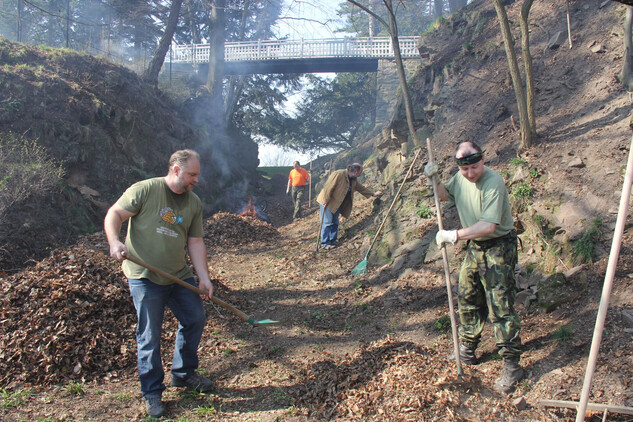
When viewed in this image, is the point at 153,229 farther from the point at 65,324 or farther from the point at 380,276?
the point at 380,276

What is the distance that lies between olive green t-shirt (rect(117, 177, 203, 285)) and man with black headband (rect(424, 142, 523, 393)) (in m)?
2.32

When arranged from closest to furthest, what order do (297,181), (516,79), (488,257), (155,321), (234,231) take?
1. (155,321)
2. (488,257)
3. (516,79)
4. (234,231)
5. (297,181)

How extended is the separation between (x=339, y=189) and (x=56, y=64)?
995cm

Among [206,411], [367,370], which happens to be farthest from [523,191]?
[206,411]

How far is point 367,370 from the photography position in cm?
425

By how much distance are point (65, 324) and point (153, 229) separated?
1.73 meters

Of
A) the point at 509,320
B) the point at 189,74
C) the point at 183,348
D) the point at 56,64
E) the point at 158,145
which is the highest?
the point at 189,74

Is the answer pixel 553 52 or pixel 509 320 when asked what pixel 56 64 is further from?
pixel 509 320

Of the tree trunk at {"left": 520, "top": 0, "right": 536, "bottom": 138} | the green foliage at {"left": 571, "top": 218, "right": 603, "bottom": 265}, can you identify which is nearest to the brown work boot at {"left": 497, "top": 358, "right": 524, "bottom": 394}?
the green foliage at {"left": 571, "top": 218, "right": 603, "bottom": 265}

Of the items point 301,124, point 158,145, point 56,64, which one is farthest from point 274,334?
point 301,124

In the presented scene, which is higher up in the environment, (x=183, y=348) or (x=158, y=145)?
(x=158, y=145)

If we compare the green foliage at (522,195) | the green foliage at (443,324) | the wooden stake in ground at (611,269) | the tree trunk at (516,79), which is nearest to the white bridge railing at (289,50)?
the tree trunk at (516,79)

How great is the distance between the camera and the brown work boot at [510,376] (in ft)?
12.5

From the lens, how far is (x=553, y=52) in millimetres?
9430
